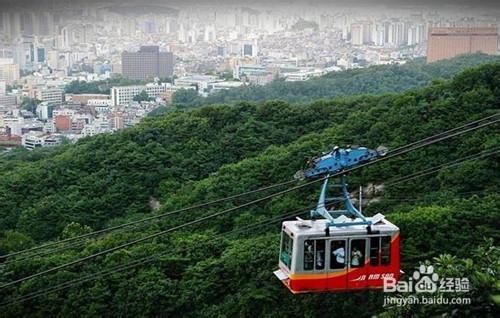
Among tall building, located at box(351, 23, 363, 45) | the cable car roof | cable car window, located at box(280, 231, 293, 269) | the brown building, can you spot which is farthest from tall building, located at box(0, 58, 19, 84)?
the cable car roof

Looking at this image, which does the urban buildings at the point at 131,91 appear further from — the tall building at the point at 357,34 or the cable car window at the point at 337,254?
the cable car window at the point at 337,254

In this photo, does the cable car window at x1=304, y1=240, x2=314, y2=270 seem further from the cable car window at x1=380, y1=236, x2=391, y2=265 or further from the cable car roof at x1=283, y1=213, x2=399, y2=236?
the cable car window at x1=380, y1=236, x2=391, y2=265

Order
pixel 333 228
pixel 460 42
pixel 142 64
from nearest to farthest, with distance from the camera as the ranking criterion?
pixel 333 228
pixel 460 42
pixel 142 64

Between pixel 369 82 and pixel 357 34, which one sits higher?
pixel 357 34

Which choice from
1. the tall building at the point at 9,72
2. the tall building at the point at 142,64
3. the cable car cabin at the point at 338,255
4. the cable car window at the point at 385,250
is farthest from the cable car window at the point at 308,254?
the tall building at the point at 9,72

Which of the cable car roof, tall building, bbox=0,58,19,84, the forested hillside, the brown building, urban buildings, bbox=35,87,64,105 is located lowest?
urban buildings, bbox=35,87,64,105

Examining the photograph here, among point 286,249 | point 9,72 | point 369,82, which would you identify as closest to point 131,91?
point 9,72

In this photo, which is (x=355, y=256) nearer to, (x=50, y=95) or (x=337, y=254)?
(x=337, y=254)
